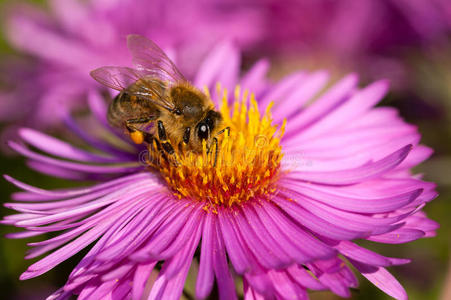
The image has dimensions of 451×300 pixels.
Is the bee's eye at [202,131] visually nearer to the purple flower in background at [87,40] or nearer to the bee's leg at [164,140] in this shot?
the bee's leg at [164,140]

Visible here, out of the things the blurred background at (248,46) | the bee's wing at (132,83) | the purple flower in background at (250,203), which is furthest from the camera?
the blurred background at (248,46)

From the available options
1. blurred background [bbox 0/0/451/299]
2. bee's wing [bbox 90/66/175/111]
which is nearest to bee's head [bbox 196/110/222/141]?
bee's wing [bbox 90/66/175/111]

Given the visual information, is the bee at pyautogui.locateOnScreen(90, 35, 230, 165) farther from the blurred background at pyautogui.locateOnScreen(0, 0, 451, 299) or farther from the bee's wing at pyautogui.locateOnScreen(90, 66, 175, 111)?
the blurred background at pyautogui.locateOnScreen(0, 0, 451, 299)

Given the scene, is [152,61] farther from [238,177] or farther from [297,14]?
[297,14]

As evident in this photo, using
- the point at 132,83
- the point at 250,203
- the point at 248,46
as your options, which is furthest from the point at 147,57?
the point at 248,46

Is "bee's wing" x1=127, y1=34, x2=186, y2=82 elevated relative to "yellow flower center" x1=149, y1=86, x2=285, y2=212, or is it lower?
elevated

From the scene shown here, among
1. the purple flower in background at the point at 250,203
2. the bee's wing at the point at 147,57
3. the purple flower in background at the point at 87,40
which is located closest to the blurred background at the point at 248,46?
the purple flower in background at the point at 87,40
